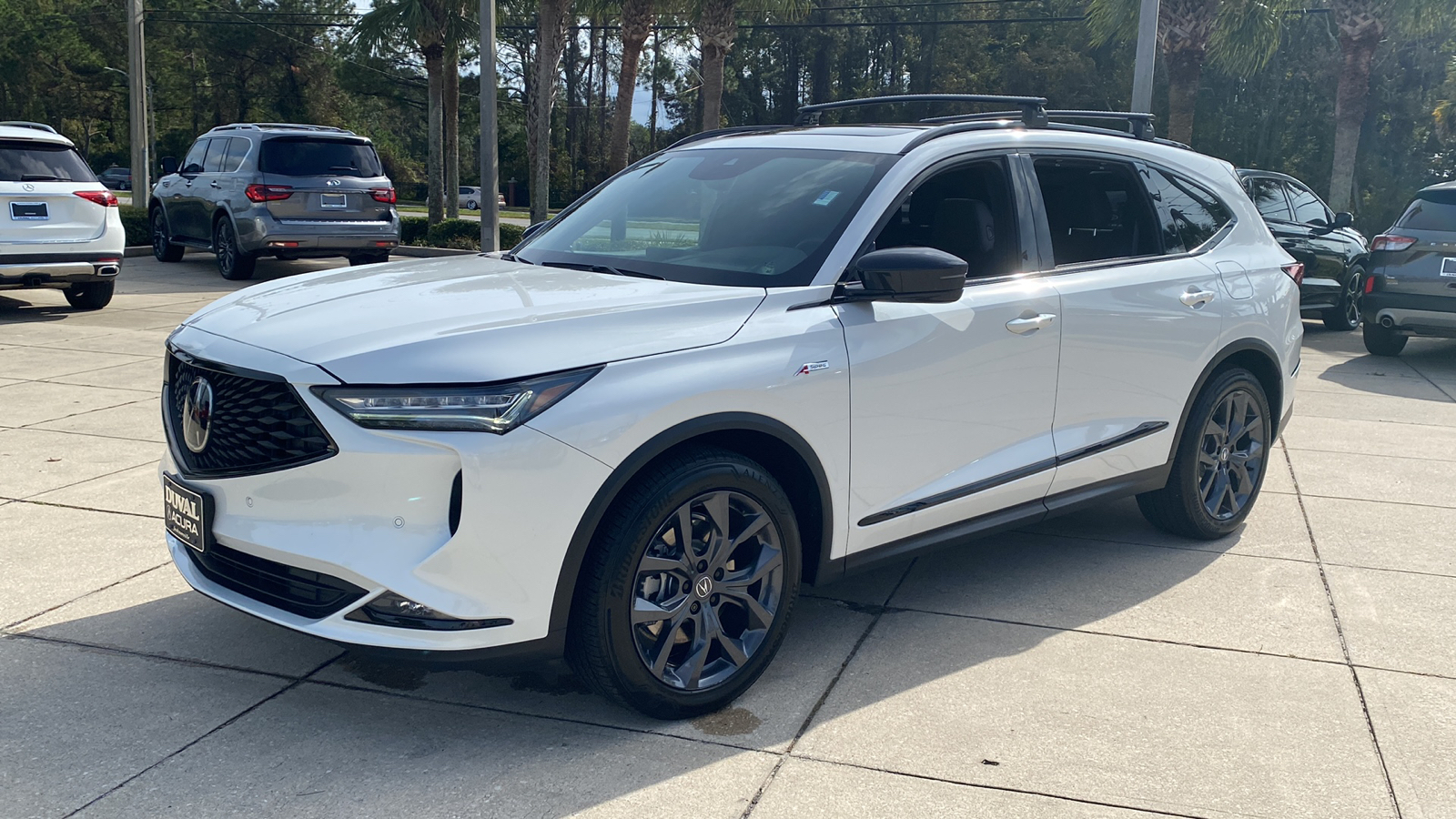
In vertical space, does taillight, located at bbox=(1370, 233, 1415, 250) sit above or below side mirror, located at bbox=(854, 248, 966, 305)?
above

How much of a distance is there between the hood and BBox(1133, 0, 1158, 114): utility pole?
13179 millimetres

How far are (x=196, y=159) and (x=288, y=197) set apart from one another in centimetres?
238

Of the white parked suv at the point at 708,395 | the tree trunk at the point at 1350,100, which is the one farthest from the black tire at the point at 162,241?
the tree trunk at the point at 1350,100

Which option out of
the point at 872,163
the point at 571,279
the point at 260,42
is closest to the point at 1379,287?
the point at 872,163

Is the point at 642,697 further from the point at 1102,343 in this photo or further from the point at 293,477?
the point at 1102,343

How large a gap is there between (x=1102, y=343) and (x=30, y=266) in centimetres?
1039

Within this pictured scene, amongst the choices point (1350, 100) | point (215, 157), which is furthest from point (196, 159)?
point (1350, 100)

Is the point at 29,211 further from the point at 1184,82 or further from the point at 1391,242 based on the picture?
the point at 1184,82

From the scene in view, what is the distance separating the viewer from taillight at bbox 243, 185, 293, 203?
15602 mm

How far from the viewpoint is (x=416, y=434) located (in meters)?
3.24

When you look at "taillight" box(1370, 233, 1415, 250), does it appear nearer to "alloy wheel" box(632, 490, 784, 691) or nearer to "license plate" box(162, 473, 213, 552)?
"alloy wheel" box(632, 490, 784, 691)

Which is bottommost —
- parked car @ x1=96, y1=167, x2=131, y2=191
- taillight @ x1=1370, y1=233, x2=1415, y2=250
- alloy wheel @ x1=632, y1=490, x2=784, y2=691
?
alloy wheel @ x1=632, y1=490, x2=784, y2=691

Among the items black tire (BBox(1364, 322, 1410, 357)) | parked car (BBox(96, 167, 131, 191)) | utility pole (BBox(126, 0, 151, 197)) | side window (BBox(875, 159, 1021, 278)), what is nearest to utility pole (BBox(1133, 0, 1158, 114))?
black tire (BBox(1364, 322, 1410, 357))

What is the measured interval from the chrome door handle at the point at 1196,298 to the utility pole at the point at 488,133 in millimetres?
Answer: 15203
